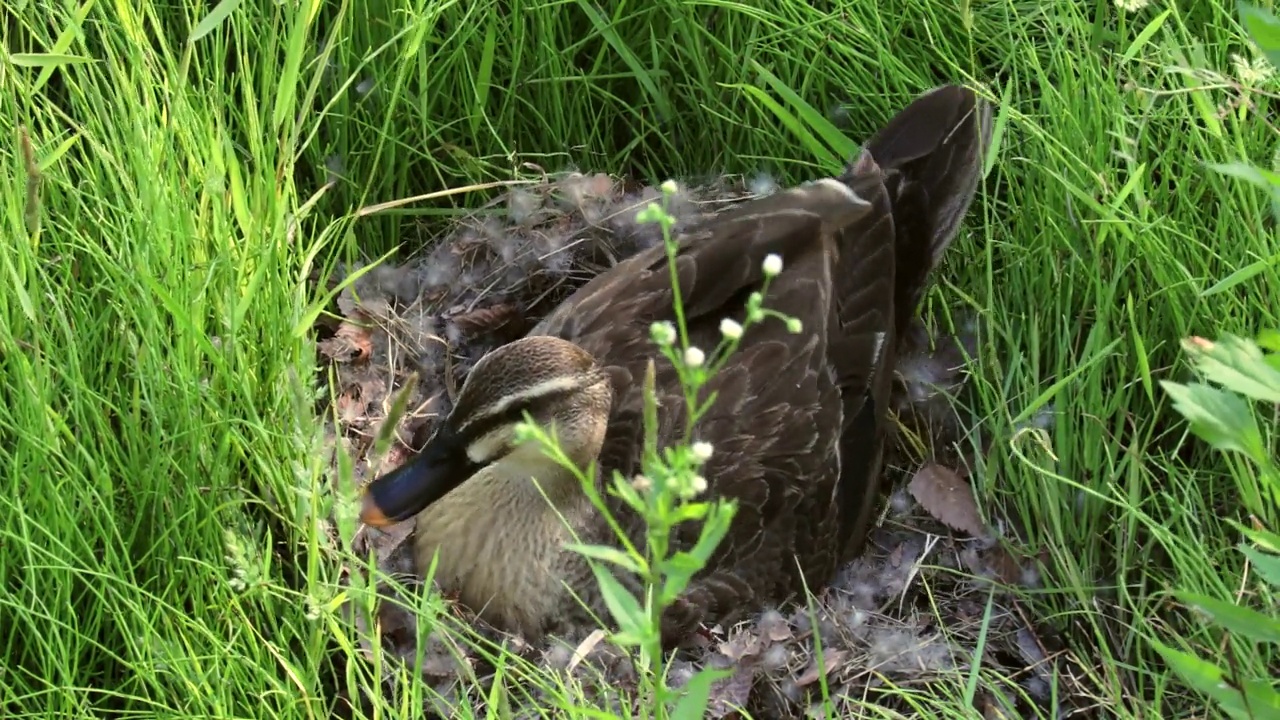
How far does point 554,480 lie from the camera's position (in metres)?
2.85

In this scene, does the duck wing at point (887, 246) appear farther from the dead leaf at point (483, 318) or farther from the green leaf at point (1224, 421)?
the green leaf at point (1224, 421)

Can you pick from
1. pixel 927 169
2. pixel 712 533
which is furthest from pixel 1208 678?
pixel 927 169

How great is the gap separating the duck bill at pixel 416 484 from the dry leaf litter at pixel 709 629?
0.55ft

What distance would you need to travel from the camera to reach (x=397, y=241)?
133 inches

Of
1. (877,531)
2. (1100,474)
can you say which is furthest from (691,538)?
(1100,474)

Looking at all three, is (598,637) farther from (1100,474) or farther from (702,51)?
(702,51)

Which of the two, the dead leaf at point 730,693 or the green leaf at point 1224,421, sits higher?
the green leaf at point 1224,421

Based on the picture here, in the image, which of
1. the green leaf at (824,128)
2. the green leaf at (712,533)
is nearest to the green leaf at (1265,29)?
the green leaf at (712,533)

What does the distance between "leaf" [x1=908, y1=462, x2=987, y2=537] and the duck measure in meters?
0.11

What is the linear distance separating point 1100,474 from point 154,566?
1.78 m

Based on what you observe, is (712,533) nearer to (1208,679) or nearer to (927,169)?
(1208,679)

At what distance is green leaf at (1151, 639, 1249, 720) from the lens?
160cm

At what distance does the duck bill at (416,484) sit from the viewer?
106 inches

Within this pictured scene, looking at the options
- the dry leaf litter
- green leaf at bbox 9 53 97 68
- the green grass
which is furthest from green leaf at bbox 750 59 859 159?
green leaf at bbox 9 53 97 68
